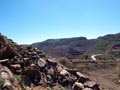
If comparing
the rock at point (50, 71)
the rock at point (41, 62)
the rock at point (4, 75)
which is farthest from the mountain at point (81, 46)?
the rock at point (4, 75)

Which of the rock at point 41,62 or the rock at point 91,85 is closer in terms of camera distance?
the rock at point 91,85

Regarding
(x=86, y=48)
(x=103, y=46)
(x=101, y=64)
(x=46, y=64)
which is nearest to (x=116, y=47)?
(x=103, y=46)

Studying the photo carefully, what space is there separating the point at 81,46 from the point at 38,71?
151494 mm

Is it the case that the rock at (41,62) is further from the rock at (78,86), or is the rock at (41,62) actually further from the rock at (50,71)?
the rock at (78,86)

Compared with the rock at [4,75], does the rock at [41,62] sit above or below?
above

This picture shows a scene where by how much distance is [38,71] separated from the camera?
15.0 m

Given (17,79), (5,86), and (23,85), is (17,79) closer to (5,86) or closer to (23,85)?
(23,85)

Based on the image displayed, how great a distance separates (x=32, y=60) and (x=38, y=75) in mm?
1723

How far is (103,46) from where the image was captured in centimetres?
14675

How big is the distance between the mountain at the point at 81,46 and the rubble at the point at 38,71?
10768 cm

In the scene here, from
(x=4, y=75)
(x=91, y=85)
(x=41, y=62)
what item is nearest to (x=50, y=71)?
(x=41, y=62)

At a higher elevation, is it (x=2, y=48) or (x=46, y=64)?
(x=2, y=48)

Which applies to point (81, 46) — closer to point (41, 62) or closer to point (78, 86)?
point (41, 62)

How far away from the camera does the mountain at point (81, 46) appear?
455 feet
